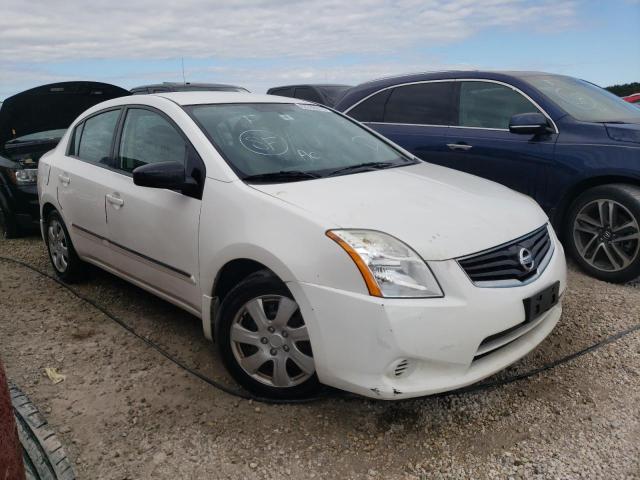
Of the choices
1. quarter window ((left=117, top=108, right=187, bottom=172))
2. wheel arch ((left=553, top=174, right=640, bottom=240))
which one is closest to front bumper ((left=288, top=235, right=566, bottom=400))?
quarter window ((left=117, top=108, right=187, bottom=172))

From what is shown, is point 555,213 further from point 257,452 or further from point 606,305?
point 257,452

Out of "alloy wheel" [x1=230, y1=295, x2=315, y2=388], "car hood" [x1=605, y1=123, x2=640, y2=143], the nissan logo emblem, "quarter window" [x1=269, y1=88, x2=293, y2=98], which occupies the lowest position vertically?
"alloy wheel" [x1=230, y1=295, x2=315, y2=388]

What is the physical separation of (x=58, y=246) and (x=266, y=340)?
9.14 feet

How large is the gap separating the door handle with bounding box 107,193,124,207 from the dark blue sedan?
9.34 ft

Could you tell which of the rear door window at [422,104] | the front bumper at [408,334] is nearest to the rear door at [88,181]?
the front bumper at [408,334]

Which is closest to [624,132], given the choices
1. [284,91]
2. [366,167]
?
[366,167]

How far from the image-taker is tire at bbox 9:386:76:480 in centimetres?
220

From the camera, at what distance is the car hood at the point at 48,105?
558 cm

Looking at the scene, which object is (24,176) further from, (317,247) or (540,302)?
(540,302)

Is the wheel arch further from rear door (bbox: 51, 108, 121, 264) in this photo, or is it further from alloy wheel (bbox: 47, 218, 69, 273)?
alloy wheel (bbox: 47, 218, 69, 273)

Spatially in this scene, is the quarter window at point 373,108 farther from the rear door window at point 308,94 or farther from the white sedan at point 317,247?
the rear door window at point 308,94

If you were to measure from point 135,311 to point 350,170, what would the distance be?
77.3 inches

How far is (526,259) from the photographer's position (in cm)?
254

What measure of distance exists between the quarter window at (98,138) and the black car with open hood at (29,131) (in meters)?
1.60
